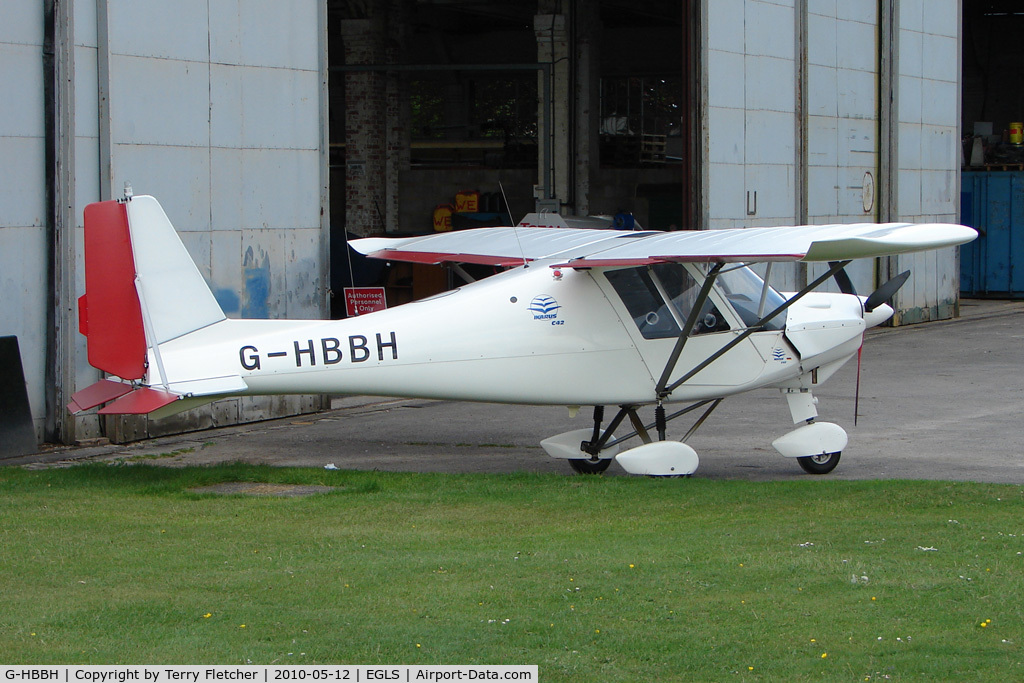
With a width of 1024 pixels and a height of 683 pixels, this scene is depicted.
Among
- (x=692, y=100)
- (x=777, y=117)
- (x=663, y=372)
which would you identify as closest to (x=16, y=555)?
(x=663, y=372)

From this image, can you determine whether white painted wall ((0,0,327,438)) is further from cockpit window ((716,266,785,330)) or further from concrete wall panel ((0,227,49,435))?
cockpit window ((716,266,785,330))

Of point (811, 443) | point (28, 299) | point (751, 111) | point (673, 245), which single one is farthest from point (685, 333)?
point (751, 111)

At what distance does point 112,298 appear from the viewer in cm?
955

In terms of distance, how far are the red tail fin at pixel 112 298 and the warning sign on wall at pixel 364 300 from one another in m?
7.40

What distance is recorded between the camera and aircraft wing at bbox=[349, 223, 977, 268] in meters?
9.06

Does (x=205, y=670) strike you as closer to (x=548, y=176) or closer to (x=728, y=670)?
A: (x=728, y=670)

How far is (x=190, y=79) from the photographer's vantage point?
14.2 m

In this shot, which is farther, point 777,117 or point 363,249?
point 777,117

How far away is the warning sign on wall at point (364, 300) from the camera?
17031 mm

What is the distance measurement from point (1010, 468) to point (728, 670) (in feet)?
22.4

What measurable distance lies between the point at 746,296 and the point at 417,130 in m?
32.4

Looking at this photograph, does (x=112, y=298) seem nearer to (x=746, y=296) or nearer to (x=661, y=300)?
(x=661, y=300)

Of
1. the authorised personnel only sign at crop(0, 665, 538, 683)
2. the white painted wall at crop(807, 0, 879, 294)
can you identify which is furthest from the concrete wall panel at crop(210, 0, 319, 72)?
the white painted wall at crop(807, 0, 879, 294)

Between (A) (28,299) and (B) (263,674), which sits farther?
(A) (28,299)
